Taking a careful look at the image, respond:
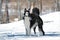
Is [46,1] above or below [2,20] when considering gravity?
above

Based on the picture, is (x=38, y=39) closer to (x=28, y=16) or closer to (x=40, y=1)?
(x=28, y=16)

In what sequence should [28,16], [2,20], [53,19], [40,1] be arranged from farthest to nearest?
[40,1] → [2,20] → [53,19] → [28,16]

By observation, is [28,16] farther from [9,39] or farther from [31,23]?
[9,39]

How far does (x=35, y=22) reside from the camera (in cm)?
1088

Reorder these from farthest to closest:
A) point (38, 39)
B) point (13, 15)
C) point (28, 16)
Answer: point (13, 15) → point (28, 16) → point (38, 39)

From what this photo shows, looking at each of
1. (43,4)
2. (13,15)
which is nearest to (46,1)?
(43,4)

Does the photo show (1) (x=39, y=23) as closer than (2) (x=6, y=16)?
Yes

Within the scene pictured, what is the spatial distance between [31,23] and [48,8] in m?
19.6

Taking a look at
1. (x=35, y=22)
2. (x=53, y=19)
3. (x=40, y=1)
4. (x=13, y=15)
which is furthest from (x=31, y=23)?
(x=13, y=15)

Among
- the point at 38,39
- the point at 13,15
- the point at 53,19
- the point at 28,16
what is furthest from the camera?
the point at 13,15

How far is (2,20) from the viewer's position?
25.5 metres

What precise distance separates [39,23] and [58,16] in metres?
11.0

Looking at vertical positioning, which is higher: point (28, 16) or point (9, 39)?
point (28, 16)

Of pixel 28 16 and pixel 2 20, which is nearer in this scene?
pixel 28 16
